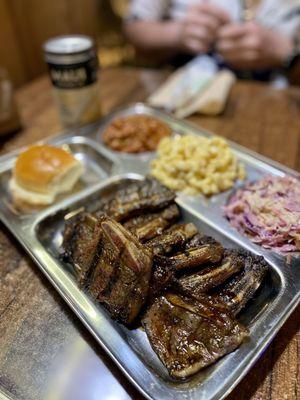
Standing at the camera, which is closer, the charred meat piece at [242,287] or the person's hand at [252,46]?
the charred meat piece at [242,287]

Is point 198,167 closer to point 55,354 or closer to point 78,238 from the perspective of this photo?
point 78,238

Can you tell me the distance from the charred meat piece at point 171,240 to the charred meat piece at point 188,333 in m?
0.17

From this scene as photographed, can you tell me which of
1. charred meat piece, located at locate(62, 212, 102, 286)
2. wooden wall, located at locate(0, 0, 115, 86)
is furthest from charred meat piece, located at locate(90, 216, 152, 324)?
wooden wall, located at locate(0, 0, 115, 86)

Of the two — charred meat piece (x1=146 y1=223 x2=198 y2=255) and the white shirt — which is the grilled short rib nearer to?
charred meat piece (x1=146 y1=223 x2=198 y2=255)

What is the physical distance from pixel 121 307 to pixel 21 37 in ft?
11.9

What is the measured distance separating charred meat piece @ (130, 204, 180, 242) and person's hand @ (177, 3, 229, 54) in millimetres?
1935

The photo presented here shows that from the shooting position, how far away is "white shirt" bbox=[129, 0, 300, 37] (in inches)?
115

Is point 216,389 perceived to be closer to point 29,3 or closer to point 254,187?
point 254,187

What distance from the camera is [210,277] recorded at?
1155 millimetres

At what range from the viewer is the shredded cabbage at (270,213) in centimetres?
132

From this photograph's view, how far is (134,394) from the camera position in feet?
3.28

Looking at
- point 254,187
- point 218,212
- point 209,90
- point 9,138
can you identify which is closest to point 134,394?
point 218,212

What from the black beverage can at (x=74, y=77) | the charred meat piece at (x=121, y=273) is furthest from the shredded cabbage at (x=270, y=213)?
the black beverage can at (x=74, y=77)

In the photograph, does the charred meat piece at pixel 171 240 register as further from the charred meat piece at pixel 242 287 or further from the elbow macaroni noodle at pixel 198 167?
the elbow macaroni noodle at pixel 198 167
